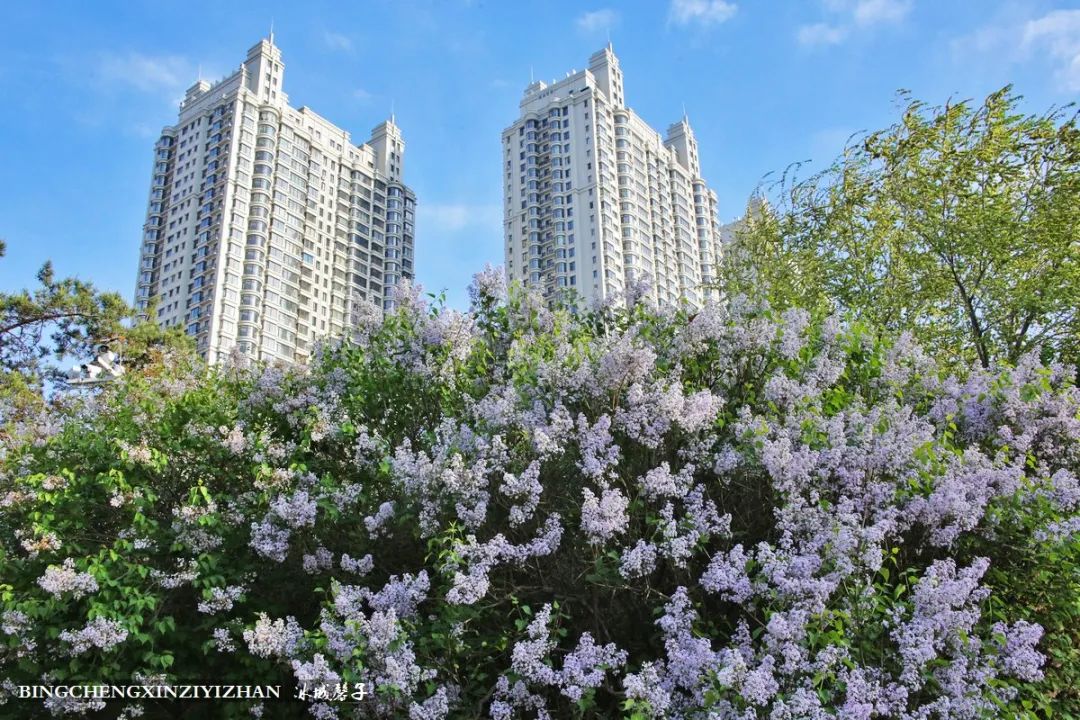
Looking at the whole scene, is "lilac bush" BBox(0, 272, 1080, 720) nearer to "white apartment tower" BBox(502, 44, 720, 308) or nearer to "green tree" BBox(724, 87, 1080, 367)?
"green tree" BBox(724, 87, 1080, 367)

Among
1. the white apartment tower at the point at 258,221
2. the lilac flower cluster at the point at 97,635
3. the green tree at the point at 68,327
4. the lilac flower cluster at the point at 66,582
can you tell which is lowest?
the lilac flower cluster at the point at 97,635

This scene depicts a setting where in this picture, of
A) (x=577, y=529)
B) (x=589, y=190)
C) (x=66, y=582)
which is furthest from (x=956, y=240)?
(x=589, y=190)

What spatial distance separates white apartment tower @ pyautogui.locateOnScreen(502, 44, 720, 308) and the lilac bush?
6550cm

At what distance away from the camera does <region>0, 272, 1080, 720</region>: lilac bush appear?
156 inches

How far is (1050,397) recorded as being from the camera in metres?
5.66

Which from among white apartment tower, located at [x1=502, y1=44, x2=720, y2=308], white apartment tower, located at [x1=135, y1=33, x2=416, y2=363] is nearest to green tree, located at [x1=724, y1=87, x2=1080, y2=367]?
white apartment tower, located at [x1=135, y1=33, x2=416, y2=363]

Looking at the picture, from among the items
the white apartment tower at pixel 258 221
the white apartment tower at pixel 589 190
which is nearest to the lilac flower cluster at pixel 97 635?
the white apartment tower at pixel 258 221

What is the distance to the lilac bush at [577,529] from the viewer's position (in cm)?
395

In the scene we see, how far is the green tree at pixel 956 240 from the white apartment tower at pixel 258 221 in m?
51.9

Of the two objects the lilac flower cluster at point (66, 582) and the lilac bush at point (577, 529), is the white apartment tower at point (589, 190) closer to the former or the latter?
the lilac bush at point (577, 529)

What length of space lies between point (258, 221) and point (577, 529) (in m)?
70.7

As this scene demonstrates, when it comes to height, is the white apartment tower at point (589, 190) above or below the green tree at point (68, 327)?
above

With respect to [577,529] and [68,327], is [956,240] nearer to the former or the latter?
[577,529]

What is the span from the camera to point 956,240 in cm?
1191
